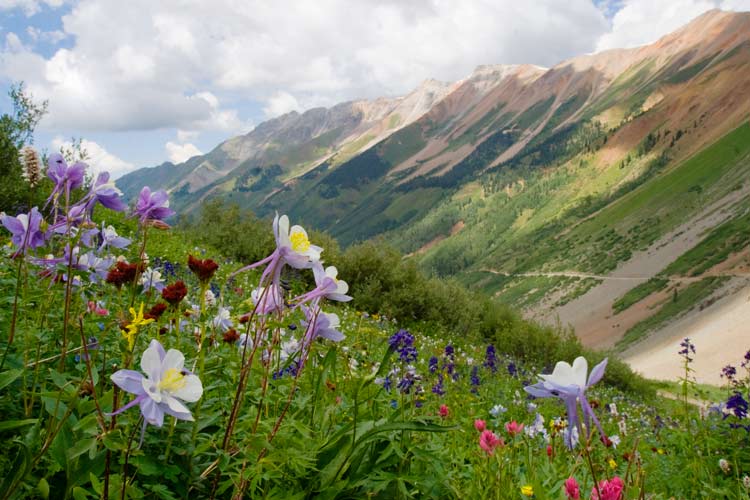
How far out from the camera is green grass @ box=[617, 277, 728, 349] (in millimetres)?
88375

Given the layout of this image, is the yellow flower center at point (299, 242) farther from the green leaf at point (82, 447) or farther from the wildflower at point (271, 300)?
the green leaf at point (82, 447)

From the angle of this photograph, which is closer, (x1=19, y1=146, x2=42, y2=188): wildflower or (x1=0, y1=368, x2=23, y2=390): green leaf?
(x1=0, y1=368, x2=23, y2=390): green leaf

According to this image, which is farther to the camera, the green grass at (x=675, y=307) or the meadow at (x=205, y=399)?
the green grass at (x=675, y=307)

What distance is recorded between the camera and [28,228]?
2254mm

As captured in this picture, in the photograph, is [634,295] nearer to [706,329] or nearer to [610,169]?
[706,329]

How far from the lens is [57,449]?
1.68 m

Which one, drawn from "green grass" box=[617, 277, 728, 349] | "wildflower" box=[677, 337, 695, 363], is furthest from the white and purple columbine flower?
"green grass" box=[617, 277, 728, 349]

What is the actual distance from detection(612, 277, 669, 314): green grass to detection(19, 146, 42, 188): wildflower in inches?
4461

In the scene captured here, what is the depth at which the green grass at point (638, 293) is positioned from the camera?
104438 mm

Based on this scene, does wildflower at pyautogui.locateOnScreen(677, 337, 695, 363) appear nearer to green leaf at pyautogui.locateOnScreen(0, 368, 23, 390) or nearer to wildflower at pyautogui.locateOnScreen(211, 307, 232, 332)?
wildflower at pyautogui.locateOnScreen(211, 307, 232, 332)

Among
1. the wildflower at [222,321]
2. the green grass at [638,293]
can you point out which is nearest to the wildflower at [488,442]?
the wildflower at [222,321]

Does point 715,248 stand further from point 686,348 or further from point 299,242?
point 299,242

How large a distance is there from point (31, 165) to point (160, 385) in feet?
5.30

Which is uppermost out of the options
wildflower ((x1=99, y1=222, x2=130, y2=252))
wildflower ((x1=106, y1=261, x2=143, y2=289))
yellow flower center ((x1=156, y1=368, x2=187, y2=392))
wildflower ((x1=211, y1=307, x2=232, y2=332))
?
wildflower ((x1=99, y1=222, x2=130, y2=252))
